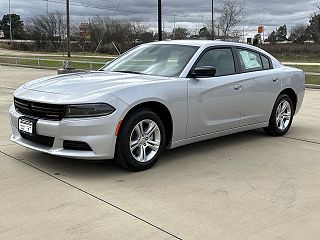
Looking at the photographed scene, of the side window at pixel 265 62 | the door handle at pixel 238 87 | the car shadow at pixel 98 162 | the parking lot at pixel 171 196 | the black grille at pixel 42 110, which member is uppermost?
the side window at pixel 265 62

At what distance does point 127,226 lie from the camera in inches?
141

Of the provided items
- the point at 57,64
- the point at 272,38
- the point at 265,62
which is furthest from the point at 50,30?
the point at 265,62

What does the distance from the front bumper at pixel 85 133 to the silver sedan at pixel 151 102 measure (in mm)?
10

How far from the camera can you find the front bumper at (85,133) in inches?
182

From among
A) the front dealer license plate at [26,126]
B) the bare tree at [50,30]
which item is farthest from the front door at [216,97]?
the bare tree at [50,30]

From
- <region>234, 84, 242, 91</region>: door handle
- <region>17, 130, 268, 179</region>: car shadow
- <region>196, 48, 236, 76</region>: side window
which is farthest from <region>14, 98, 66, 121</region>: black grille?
A: <region>234, 84, 242, 91</region>: door handle

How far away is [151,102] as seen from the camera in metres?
5.15

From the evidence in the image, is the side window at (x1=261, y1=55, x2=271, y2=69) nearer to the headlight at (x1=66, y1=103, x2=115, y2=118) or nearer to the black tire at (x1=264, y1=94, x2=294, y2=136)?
the black tire at (x1=264, y1=94, x2=294, y2=136)

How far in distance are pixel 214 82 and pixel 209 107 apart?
0.35m

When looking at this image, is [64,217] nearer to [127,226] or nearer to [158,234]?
[127,226]

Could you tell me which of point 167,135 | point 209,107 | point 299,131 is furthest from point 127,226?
point 299,131

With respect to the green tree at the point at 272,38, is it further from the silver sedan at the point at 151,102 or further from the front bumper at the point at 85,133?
the front bumper at the point at 85,133

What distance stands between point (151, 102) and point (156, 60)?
1.04 metres

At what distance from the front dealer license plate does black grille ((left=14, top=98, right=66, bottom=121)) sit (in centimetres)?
9
